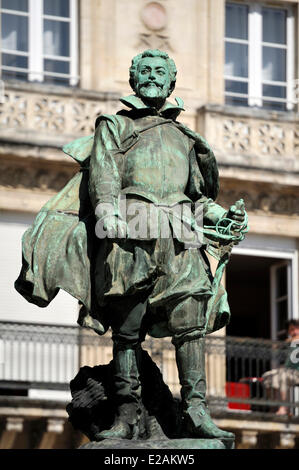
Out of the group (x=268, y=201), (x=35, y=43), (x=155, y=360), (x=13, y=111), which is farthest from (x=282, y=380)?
(x=35, y=43)

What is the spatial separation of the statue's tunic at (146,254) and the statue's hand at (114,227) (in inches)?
1.5

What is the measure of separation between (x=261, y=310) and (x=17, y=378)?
20.1 feet

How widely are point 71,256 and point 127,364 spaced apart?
622 mm

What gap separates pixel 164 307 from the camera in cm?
1066

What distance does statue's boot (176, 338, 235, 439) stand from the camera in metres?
10.5

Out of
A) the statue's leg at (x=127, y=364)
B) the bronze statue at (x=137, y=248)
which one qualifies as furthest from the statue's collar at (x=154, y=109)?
the statue's leg at (x=127, y=364)

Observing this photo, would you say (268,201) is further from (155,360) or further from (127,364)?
(127,364)

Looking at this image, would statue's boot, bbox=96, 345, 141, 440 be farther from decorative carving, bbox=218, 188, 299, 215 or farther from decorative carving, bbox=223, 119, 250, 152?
decorative carving, bbox=218, 188, 299, 215

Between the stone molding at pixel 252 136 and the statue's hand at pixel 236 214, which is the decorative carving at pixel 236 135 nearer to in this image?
the stone molding at pixel 252 136

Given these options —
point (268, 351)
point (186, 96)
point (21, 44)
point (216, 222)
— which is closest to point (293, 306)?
point (268, 351)

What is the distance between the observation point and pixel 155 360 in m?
25.9

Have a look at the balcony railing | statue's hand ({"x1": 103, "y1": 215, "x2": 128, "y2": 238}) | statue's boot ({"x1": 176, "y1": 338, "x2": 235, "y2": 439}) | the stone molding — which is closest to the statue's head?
statue's hand ({"x1": 103, "y1": 215, "x2": 128, "y2": 238})

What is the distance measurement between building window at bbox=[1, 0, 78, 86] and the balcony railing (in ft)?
10.1
